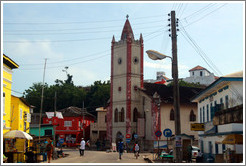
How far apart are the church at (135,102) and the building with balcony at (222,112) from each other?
62.9 ft

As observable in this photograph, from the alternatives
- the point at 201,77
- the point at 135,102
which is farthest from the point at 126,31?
the point at 201,77

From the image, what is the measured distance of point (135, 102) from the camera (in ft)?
176

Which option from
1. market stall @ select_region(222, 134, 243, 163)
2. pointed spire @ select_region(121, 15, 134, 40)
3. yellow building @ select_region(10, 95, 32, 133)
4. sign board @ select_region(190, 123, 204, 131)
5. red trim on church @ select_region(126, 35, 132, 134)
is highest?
pointed spire @ select_region(121, 15, 134, 40)

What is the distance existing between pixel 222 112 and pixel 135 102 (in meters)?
36.8

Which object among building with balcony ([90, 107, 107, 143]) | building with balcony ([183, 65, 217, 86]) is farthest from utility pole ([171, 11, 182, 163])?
building with balcony ([183, 65, 217, 86])

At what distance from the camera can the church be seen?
5191 cm

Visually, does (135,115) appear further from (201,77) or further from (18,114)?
(201,77)

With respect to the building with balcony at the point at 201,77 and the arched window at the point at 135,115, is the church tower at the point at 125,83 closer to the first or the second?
the arched window at the point at 135,115

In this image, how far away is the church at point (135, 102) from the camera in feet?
170

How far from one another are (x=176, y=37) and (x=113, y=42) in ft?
123

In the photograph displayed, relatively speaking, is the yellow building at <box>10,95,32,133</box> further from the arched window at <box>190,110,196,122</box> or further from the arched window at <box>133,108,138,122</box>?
the arched window at <box>190,110,196,122</box>

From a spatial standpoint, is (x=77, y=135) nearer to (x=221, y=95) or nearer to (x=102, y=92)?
(x=102, y=92)

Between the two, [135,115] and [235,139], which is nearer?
[235,139]

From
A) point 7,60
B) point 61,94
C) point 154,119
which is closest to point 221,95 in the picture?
point 7,60
